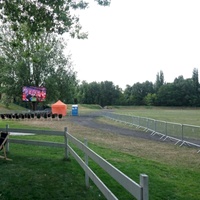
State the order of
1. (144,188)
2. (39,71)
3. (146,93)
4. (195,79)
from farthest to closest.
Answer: (146,93), (195,79), (39,71), (144,188)

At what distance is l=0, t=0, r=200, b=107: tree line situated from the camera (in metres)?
10.7

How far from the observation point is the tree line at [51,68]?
10.7 metres

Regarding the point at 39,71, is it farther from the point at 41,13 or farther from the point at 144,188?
the point at 144,188

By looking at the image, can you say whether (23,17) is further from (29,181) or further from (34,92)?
(34,92)

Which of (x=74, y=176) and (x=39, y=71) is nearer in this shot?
(x=74, y=176)

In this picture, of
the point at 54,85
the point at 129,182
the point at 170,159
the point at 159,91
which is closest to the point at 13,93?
the point at 54,85

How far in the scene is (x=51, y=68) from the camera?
50.3 meters

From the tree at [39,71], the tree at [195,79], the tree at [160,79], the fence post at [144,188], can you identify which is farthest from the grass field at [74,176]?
the tree at [160,79]

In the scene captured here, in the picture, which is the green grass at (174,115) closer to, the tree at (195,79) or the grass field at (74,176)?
the grass field at (74,176)

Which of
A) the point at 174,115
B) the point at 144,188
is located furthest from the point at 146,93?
the point at 144,188

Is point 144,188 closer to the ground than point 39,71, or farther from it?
closer to the ground

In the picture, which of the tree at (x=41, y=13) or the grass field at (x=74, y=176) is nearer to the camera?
the grass field at (x=74, y=176)

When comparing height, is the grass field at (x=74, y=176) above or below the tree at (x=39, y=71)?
below

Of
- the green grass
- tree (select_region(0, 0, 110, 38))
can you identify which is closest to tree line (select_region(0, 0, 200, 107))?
tree (select_region(0, 0, 110, 38))
